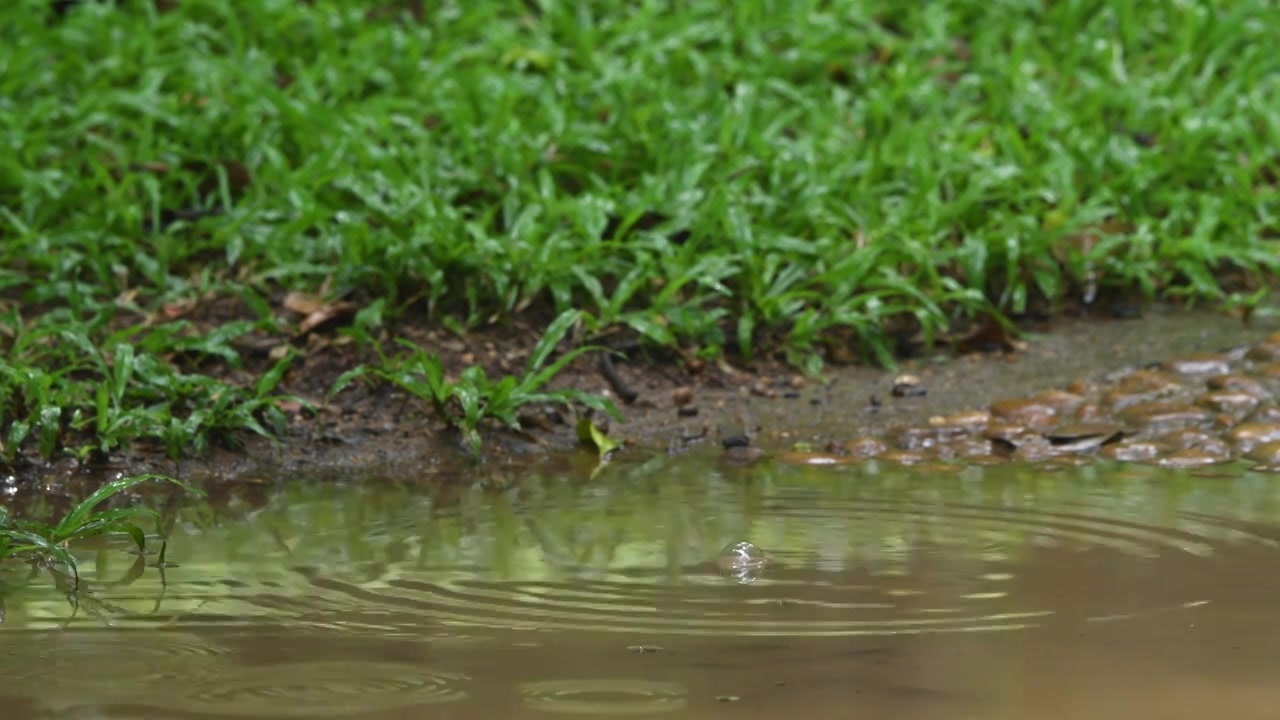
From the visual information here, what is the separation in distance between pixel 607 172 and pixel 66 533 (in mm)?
2302

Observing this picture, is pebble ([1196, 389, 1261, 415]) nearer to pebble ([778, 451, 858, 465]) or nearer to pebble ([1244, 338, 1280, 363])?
pebble ([1244, 338, 1280, 363])

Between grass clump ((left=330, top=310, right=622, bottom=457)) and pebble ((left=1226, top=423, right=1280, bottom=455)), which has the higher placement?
grass clump ((left=330, top=310, right=622, bottom=457))

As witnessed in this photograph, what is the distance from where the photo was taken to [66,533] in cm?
257

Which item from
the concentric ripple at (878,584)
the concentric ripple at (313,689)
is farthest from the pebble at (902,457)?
the concentric ripple at (313,689)

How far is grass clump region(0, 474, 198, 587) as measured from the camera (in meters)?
2.47

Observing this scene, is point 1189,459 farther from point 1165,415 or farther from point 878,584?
point 878,584

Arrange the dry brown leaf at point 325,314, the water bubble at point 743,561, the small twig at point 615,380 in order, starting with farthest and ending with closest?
the dry brown leaf at point 325,314 < the small twig at point 615,380 < the water bubble at point 743,561

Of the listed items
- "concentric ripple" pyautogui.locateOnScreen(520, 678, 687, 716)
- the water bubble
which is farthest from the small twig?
"concentric ripple" pyautogui.locateOnScreen(520, 678, 687, 716)

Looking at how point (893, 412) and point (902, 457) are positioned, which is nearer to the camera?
point (902, 457)

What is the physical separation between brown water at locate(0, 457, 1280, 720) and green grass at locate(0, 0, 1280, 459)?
0.82 m

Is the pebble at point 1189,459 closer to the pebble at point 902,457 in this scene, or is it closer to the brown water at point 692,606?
the brown water at point 692,606

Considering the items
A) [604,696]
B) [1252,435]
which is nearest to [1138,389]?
[1252,435]

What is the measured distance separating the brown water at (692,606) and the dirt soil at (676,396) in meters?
0.25

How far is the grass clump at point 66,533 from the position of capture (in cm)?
247
